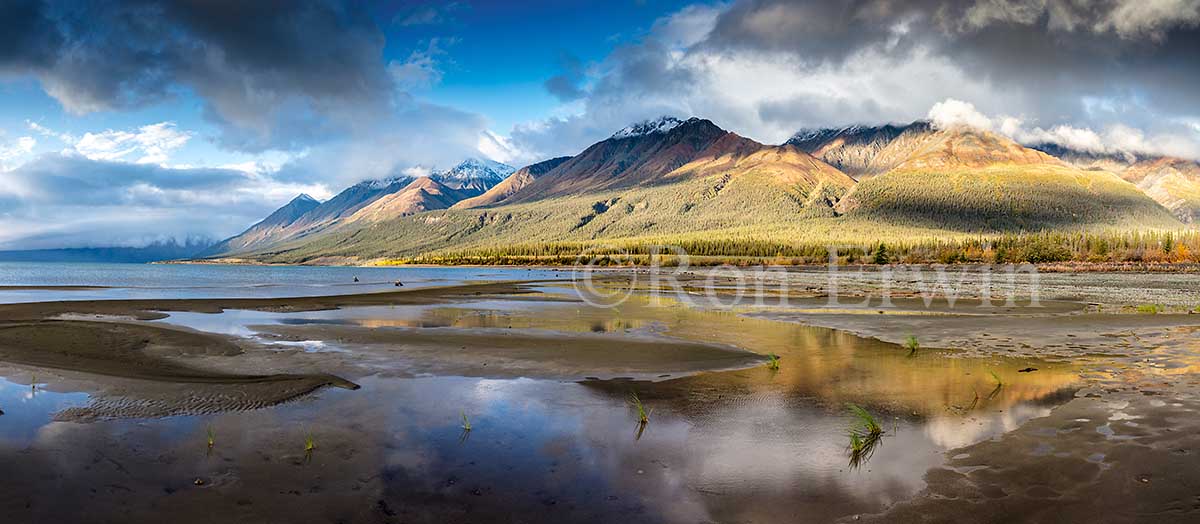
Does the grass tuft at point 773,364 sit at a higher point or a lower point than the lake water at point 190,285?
lower

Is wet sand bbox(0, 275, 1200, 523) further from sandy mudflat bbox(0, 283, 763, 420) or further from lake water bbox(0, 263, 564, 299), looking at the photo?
lake water bbox(0, 263, 564, 299)

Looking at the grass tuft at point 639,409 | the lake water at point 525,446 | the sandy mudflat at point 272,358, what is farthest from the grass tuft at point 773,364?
the grass tuft at point 639,409

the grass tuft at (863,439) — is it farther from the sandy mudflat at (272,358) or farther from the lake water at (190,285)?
the lake water at (190,285)

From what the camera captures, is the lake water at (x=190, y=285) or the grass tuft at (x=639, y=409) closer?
the grass tuft at (x=639, y=409)

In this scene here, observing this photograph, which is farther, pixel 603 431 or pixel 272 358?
pixel 272 358

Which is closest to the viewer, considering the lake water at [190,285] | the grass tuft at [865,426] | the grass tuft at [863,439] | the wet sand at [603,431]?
the wet sand at [603,431]

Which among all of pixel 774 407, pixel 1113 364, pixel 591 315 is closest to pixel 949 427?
pixel 774 407

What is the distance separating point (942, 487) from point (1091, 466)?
8.23ft

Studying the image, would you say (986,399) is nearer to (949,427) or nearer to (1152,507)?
(949,427)

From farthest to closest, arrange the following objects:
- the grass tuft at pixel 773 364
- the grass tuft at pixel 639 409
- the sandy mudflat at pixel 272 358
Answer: the grass tuft at pixel 773 364
the sandy mudflat at pixel 272 358
the grass tuft at pixel 639 409

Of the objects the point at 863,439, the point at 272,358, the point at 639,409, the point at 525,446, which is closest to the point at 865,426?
the point at 863,439

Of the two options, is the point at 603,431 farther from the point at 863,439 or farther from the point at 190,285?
the point at 190,285

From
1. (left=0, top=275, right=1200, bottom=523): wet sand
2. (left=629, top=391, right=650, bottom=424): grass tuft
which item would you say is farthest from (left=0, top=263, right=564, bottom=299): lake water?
(left=629, top=391, right=650, bottom=424): grass tuft

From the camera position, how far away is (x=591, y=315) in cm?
3475
